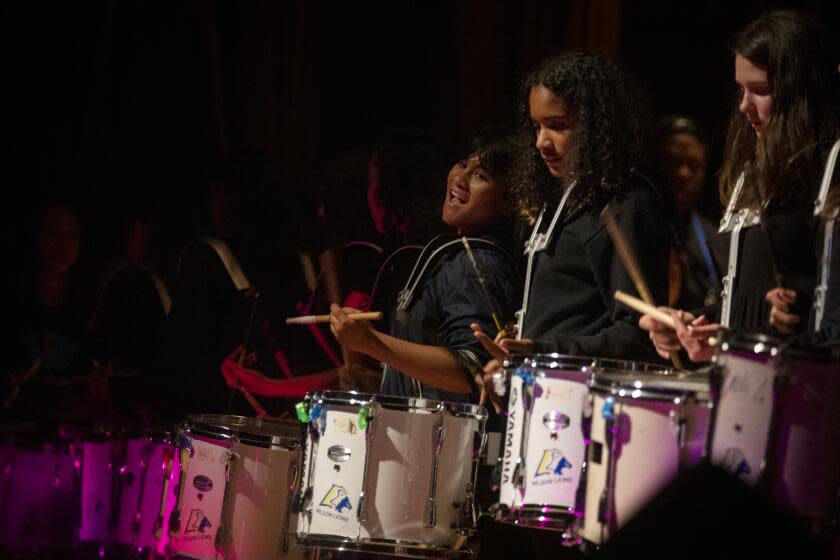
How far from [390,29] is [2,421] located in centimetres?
245

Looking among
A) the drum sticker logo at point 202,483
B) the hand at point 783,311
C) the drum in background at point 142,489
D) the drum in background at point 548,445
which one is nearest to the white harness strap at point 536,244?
the drum in background at point 548,445

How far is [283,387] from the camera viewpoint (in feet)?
15.4

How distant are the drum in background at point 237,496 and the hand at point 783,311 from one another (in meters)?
1.56

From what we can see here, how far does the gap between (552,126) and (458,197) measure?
20.1 inches

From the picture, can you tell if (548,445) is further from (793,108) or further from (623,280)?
(793,108)

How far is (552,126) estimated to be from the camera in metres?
3.29

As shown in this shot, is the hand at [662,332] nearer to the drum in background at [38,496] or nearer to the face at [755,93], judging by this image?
the face at [755,93]

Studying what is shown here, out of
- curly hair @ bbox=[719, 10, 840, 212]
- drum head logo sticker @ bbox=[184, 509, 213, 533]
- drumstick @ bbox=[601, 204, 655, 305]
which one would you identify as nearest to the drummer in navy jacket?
drumstick @ bbox=[601, 204, 655, 305]

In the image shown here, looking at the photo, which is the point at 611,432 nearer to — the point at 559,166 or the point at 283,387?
the point at 559,166

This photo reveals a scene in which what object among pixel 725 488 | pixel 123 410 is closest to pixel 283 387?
pixel 123 410

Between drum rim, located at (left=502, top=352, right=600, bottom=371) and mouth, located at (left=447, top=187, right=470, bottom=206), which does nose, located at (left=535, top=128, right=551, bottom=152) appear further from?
drum rim, located at (left=502, top=352, right=600, bottom=371)

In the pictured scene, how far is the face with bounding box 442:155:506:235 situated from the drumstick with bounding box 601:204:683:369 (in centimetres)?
75

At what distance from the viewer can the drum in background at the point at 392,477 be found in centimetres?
311

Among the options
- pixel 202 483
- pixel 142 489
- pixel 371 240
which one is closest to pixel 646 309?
pixel 202 483
